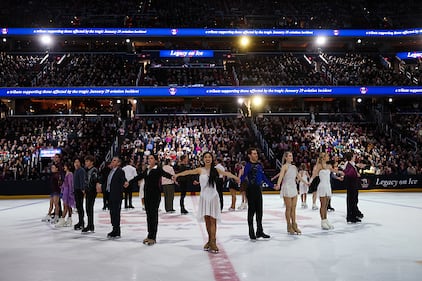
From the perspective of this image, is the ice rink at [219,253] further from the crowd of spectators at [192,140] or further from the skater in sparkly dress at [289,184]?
the crowd of spectators at [192,140]

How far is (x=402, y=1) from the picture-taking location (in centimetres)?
4612

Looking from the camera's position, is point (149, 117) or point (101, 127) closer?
point (101, 127)

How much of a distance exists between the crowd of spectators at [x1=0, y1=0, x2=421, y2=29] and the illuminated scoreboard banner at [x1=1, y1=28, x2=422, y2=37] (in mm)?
1459

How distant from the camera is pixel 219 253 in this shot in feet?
24.1

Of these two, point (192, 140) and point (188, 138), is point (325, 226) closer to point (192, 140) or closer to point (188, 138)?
point (192, 140)

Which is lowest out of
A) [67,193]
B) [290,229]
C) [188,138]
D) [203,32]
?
[290,229]

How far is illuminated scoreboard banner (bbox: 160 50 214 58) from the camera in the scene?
3934 centimetres

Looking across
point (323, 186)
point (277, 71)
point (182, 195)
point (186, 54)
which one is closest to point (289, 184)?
point (323, 186)

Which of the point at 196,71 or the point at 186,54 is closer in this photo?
the point at 196,71

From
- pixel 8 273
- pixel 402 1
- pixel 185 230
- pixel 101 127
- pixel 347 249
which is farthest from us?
pixel 402 1

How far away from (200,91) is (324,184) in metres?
23.1

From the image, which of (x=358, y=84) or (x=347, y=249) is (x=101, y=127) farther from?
(x=347, y=249)

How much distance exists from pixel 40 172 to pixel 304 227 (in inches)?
678

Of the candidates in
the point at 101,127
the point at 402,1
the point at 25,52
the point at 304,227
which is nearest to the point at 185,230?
the point at 304,227
